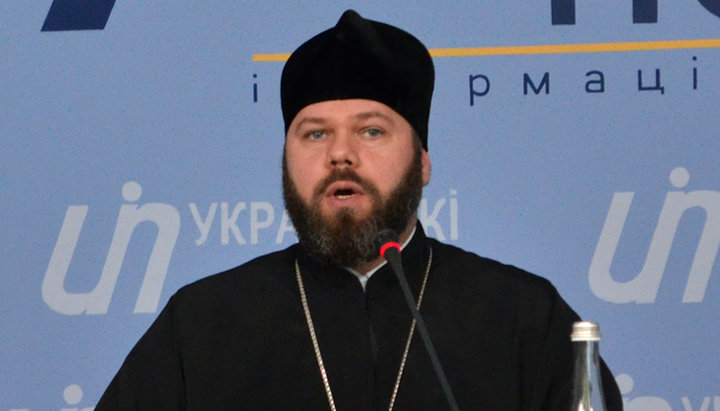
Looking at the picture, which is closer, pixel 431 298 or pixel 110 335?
pixel 431 298

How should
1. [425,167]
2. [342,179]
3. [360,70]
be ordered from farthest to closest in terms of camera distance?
[425,167] → [360,70] → [342,179]

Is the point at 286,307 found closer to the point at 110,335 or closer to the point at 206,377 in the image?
the point at 206,377

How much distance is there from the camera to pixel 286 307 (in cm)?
306

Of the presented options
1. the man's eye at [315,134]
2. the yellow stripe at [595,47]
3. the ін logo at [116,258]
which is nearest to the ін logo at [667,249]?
the yellow stripe at [595,47]

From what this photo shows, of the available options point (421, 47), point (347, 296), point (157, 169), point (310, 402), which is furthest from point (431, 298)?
point (157, 169)

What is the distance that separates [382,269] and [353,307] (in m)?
0.12

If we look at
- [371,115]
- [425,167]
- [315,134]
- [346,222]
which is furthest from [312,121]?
[425,167]

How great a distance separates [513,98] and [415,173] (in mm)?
678

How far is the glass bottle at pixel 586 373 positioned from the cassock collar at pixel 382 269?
1112 millimetres

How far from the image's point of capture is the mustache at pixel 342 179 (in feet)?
9.48

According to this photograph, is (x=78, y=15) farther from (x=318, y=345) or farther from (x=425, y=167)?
(x=318, y=345)

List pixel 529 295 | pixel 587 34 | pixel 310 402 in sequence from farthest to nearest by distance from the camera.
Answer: pixel 587 34 → pixel 529 295 → pixel 310 402

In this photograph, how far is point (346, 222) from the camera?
2.95m

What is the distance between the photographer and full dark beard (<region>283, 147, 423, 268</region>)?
2939 mm
